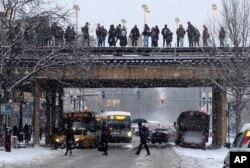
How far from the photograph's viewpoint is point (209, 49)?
143 ft

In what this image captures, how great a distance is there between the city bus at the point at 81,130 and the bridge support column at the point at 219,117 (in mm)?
9935

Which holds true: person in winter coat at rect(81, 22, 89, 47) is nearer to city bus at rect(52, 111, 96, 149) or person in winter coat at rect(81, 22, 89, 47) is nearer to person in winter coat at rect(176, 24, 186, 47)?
person in winter coat at rect(176, 24, 186, 47)

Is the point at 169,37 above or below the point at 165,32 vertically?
below

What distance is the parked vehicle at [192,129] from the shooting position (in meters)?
51.8

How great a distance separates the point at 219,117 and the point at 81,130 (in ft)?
38.0

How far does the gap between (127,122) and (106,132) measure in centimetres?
1890

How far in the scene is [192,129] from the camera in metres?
54.3

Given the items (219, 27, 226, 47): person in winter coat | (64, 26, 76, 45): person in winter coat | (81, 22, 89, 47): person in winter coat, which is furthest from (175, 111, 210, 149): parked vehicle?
(64, 26, 76, 45): person in winter coat

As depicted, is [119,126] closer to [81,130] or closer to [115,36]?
[81,130]

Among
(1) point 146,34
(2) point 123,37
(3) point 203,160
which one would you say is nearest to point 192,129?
(1) point 146,34

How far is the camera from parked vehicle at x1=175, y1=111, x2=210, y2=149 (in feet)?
170

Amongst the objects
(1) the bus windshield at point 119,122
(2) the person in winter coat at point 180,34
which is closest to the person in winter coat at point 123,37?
(2) the person in winter coat at point 180,34

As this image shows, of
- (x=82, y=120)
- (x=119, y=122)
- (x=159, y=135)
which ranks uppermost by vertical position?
(x=82, y=120)

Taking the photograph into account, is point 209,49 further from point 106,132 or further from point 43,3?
point 43,3
